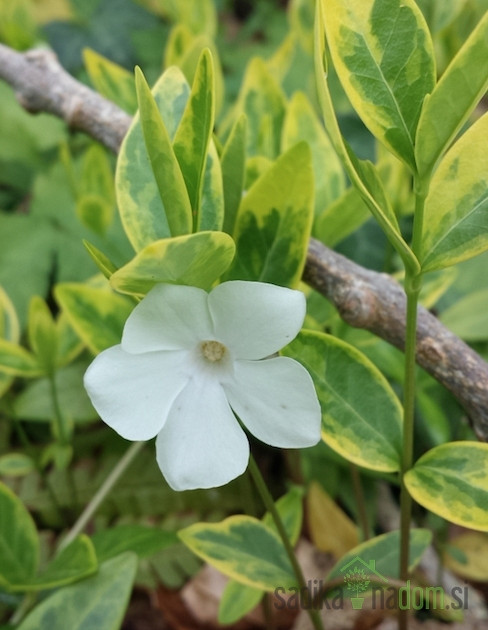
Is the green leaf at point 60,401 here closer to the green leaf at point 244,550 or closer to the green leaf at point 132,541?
the green leaf at point 132,541

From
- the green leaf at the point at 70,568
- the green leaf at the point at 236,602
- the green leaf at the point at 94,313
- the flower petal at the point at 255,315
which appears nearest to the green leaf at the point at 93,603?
the green leaf at the point at 70,568

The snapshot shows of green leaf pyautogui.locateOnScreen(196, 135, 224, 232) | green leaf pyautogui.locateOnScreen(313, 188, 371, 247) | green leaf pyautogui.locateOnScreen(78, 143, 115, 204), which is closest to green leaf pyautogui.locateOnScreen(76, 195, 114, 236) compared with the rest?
green leaf pyautogui.locateOnScreen(78, 143, 115, 204)

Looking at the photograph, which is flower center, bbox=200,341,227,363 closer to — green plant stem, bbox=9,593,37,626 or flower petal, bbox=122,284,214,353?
flower petal, bbox=122,284,214,353

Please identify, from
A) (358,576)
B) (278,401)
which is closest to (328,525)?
(358,576)

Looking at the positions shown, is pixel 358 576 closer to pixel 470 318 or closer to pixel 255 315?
pixel 255 315

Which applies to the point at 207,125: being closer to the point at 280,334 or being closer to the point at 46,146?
the point at 280,334

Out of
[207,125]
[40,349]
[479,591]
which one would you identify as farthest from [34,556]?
[479,591]

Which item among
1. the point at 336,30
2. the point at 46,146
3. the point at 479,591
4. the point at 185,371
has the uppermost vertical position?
the point at 336,30
